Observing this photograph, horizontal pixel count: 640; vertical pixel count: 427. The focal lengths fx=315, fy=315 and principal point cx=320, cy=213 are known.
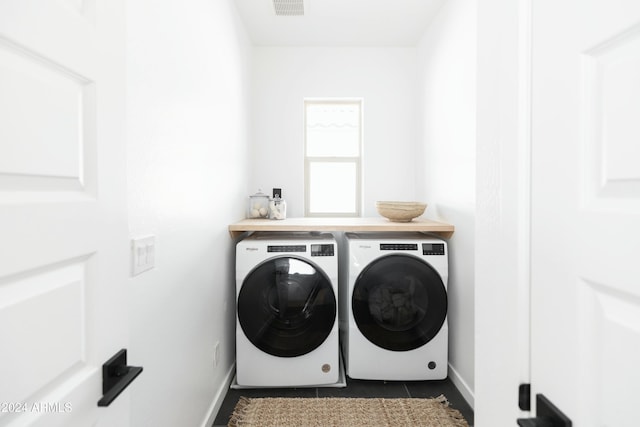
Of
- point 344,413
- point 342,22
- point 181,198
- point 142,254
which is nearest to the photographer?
point 142,254

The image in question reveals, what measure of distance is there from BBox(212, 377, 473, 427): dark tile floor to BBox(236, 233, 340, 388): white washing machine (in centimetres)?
6

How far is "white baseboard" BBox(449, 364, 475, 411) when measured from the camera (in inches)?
75.5

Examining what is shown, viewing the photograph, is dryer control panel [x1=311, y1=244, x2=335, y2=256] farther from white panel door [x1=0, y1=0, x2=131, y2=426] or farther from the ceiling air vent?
the ceiling air vent

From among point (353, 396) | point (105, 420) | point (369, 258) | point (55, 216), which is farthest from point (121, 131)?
point (353, 396)

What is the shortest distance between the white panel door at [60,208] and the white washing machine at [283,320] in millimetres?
1349

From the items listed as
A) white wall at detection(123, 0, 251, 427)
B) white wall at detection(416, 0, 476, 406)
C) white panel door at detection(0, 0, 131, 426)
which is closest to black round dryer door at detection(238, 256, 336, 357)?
white wall at detection(123, 0, 251, 427)

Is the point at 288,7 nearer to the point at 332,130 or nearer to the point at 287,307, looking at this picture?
the point at 332,130

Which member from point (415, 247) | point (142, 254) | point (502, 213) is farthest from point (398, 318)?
point (142, 254)

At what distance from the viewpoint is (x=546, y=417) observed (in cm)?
60

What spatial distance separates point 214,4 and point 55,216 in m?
1.82

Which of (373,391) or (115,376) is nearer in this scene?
(115,376)

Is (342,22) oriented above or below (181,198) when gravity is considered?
above

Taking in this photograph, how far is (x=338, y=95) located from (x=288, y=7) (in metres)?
0.89

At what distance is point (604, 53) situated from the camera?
0.48 metres
